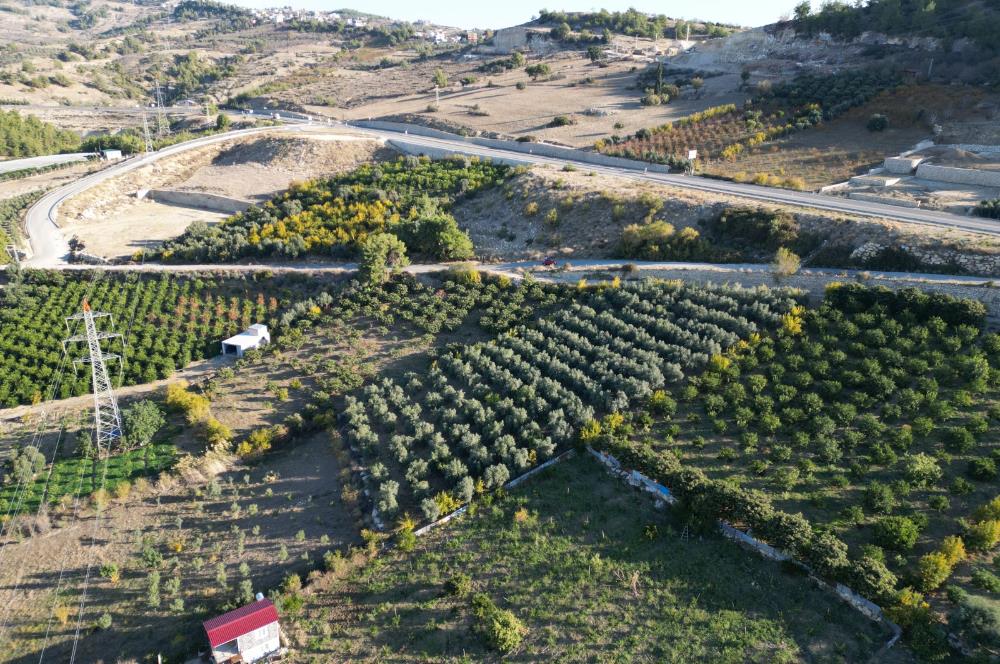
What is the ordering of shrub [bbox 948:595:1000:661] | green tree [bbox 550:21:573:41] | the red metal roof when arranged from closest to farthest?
shrub [bbox 948:595:1000:661] → the red metal roof → green tree [bbox 550:21:573:41]

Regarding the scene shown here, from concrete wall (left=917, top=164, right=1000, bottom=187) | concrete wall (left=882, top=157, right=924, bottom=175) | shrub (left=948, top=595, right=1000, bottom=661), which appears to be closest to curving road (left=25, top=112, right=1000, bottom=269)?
concrete wall (left=917, top=164, right=1000, bottom=187)

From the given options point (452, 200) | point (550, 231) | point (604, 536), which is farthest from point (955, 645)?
point (452, 200)

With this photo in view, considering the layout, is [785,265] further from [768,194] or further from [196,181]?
[196,181]

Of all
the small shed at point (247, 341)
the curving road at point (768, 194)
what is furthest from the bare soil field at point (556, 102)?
the small shed at point (247, 341)

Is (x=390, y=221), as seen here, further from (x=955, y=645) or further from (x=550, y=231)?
(x=955, y=645)

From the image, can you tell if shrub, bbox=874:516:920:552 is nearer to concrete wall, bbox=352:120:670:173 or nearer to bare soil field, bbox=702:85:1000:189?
bare soil field, bbox=702:85:1000:189

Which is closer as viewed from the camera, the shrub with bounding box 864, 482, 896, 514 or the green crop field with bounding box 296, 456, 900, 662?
the green crop field with bounding box 296, 456, 900, 662
